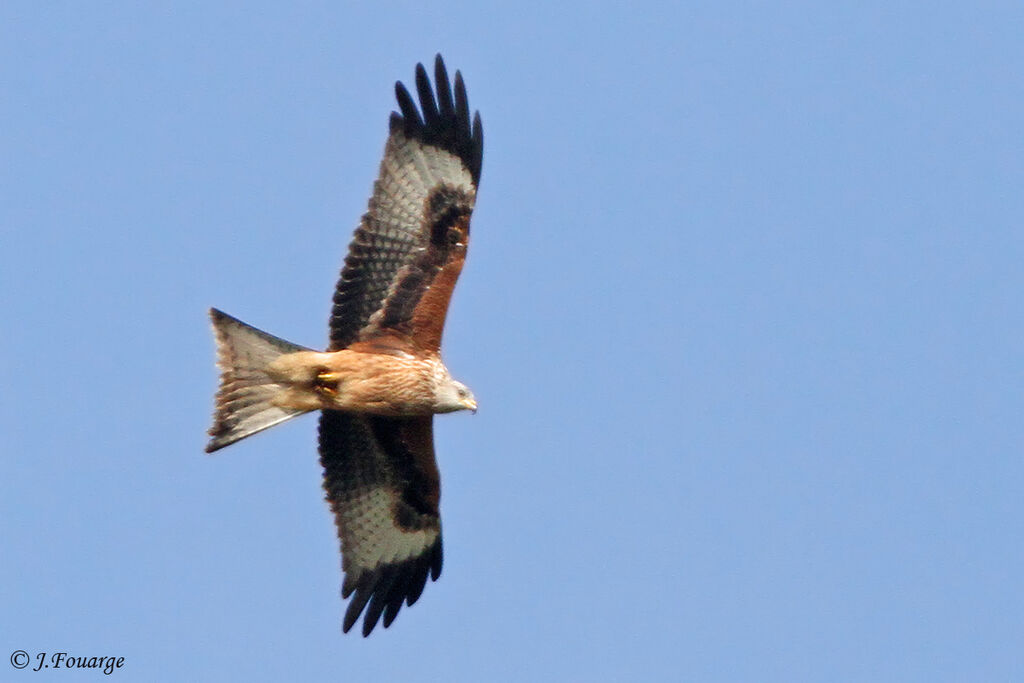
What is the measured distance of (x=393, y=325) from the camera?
33.1ft

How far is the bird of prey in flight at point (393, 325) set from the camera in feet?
32.8

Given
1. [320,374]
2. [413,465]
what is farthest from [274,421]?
[413,465]

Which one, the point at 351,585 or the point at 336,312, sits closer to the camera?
the point at 336,312

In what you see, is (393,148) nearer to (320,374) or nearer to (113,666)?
(320,374)

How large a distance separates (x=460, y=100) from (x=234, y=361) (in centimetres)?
236

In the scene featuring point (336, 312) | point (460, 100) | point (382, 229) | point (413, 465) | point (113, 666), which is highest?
point (460, 100)

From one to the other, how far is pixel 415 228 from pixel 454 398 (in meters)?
1.19

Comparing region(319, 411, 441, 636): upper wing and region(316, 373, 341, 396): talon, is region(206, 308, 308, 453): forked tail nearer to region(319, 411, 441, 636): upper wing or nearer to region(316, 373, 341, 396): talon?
region(316, 373, 341, 396): talon

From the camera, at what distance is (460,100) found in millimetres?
10344

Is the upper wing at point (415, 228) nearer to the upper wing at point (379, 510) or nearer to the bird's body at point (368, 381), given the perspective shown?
the bird's body at point (368, 381)

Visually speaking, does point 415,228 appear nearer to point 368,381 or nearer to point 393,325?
point 393,325

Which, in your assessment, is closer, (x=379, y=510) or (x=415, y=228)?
(x=415, y=228)

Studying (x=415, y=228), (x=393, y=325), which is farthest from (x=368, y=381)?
(x=415, y=228)

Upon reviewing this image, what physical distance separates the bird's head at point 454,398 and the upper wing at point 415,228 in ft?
0.99
